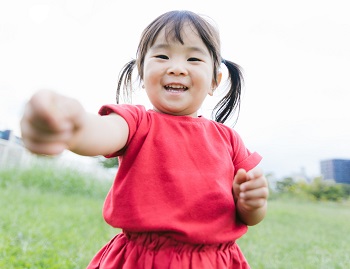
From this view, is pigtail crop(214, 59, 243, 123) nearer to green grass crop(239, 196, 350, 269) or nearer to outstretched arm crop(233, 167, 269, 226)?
outstretched arm crop(233, 167, 269, 226)

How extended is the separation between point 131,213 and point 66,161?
265 inches

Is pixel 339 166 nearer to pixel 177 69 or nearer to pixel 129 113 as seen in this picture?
pixel 177 69

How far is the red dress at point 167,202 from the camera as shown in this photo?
47.4 inches

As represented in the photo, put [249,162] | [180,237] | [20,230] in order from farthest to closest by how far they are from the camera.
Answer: [20,230]
[249,162]
[180,237]

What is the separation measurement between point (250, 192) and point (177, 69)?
1.42 ft

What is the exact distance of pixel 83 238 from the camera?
122 inches

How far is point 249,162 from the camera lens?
1485 mm

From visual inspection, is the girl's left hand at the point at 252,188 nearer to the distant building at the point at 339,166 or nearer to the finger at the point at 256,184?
the finger at the point at 256,184

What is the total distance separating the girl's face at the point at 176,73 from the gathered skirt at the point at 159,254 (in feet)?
1.37

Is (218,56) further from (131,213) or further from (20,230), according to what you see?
(20,230)

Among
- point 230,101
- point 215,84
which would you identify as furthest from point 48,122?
point 230,101

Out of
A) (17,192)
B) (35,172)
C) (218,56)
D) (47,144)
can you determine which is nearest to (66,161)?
(35,172)

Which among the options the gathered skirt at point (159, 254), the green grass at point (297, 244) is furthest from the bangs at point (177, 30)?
the green grass at point (297, 244)

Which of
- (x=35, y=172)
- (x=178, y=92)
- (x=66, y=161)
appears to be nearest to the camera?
(x=178, y=92)
